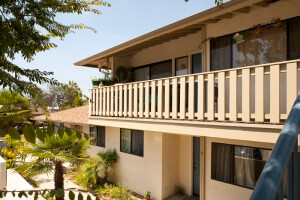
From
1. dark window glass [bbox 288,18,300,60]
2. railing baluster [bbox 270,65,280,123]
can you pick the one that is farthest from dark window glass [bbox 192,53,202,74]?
railing baluster [bbox 270,65,280,123]

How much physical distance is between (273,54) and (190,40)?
3736 millimetres

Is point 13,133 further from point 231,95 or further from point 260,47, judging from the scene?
point 260,47

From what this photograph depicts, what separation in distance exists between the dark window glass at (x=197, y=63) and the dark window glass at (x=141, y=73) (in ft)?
9.02

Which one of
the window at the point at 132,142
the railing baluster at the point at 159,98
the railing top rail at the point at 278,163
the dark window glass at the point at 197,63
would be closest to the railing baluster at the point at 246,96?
the railing baluster at the point at 159,98

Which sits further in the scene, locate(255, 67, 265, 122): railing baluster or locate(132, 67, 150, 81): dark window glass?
locate(132, 67, 150, 81): dark window glass

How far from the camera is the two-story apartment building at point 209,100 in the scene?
4.90m

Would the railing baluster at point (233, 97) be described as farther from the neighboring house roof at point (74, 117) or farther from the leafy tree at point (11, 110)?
the neighboring house roof at point (74, 117)

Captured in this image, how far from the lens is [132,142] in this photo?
10.2m

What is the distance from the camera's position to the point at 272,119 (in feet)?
14.7

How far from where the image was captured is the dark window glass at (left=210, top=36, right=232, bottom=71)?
6.75 m

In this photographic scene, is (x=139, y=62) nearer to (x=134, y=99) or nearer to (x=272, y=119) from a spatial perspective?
(x=134, y=99)

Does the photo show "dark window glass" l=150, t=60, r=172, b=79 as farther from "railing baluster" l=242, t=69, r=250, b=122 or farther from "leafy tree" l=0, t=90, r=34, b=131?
"leafy tree" l=0, t=90, r=34, b=131

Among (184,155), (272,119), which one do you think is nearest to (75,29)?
(272,119)

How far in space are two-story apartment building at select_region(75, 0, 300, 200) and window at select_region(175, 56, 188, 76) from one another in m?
0.04
